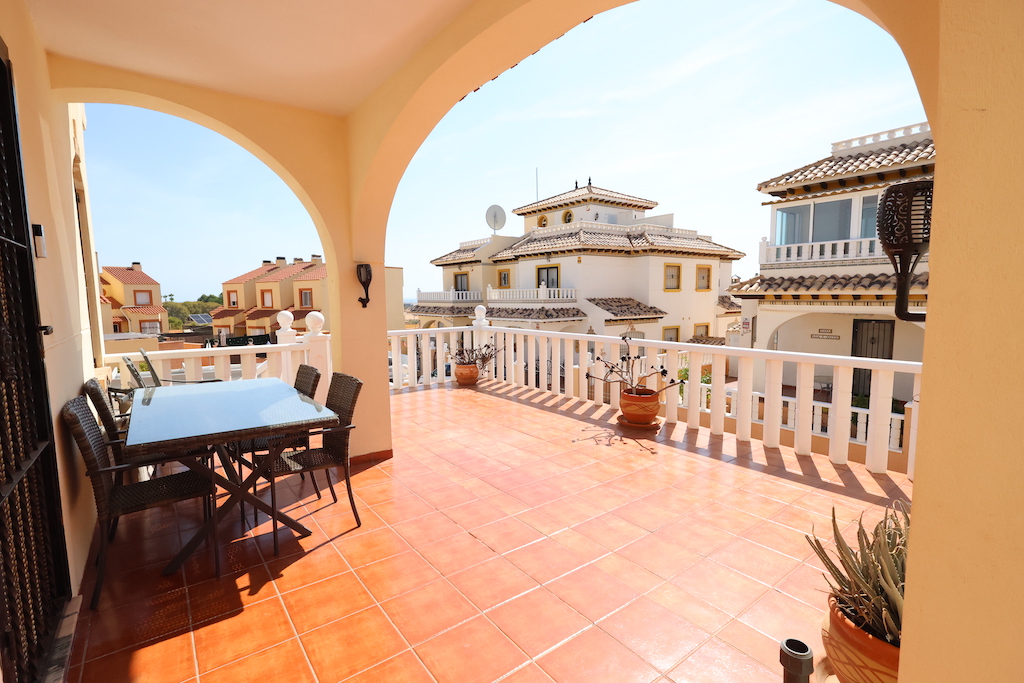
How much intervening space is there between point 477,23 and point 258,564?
10.8ft

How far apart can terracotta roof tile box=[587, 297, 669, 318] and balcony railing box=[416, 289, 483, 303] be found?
20.5 feet

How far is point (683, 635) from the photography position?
6.62ft

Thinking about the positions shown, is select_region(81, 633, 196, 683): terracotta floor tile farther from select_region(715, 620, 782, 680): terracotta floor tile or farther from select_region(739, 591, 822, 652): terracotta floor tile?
select_region(739, 591, 822, 652): terracotta floor tile

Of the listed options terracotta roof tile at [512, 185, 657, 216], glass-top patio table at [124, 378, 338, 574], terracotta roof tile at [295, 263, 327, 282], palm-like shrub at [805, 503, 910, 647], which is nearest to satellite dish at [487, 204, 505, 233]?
terracotta roof tile at [512, 185, 657, 216]

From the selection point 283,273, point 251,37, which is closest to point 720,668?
point 251,37

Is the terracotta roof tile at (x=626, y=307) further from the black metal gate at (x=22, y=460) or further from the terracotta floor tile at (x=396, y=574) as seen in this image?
the black metal gate at (x=22, y=460)

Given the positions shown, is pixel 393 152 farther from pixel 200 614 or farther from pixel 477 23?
pixel 200 614

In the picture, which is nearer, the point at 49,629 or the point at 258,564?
the point at 49,629

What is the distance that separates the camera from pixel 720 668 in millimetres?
1831

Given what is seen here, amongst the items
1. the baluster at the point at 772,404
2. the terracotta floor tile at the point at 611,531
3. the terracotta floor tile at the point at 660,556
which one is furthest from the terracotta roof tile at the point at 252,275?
the terracotta floor tile at the point at 660,556

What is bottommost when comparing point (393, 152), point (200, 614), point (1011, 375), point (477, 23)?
point (200, 614)

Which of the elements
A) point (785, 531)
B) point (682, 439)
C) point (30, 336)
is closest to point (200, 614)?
point (30, 336)

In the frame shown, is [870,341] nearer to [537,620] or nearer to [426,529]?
[426,529]

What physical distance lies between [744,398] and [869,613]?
127 inches
